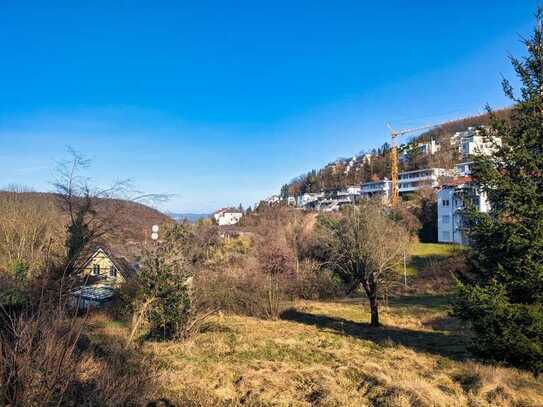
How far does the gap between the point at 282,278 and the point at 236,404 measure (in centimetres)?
2183

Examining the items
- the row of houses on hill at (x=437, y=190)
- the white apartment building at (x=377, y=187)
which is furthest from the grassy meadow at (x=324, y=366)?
the white apartment building at (x=377, y=187)

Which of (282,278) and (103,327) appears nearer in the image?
(103,327)

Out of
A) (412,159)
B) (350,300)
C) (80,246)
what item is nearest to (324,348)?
(80,246)

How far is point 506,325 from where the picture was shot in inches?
336

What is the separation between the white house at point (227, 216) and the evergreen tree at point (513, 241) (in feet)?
303

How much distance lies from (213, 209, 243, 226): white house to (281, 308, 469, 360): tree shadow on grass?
83.2m

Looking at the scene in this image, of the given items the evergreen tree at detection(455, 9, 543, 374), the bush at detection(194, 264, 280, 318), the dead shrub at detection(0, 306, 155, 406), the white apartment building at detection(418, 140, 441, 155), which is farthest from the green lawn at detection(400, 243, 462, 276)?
the white apartment building at detection(418, 140, 441, 155)

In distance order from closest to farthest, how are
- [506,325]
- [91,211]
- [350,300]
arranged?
[506,325] < [91,211] < [350,300]

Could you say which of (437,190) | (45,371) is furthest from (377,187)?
(45,371)

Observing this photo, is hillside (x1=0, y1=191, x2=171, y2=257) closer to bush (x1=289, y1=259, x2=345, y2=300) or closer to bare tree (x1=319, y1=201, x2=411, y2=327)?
bare tree (x1=319, y1=201, x2=411, y2=327)

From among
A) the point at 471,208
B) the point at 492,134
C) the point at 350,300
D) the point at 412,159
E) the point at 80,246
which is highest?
the point at 412,159

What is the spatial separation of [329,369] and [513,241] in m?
5.42

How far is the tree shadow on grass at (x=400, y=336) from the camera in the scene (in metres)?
12.3

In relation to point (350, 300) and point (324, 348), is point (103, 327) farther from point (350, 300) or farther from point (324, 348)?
point (350, 300)
